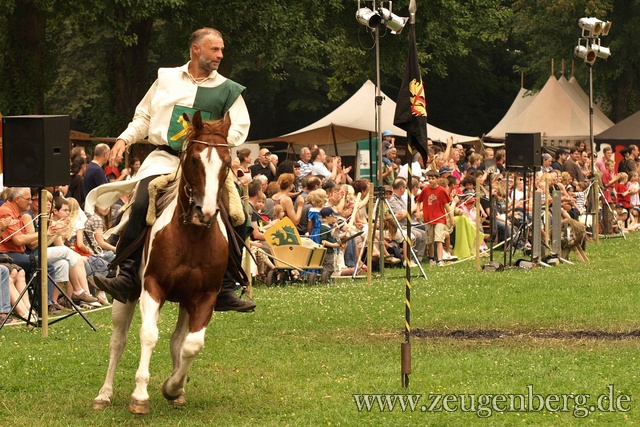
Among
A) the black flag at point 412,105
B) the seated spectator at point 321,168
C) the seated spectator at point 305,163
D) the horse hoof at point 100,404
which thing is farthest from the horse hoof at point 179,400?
the seated spectator at point 305,163

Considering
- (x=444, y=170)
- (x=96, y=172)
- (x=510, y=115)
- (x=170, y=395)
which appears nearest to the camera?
(x=170, y=395)

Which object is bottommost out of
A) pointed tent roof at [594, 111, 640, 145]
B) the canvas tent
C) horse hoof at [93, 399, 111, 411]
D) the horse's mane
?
horse hoof at [93, 399, 111, 411]

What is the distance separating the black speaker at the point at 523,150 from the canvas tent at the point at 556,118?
21.3m

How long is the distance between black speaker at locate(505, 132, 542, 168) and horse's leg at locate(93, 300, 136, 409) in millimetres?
13006

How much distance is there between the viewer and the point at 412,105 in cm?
1100

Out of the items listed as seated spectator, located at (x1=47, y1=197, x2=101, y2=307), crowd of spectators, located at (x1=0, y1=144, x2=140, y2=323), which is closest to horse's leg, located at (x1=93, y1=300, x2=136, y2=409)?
crowd of spectators, located at (x1=0, y1=144, x2=140, y2=323)

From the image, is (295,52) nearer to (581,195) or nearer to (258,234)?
(581,195)

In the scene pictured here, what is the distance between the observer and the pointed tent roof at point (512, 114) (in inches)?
1800

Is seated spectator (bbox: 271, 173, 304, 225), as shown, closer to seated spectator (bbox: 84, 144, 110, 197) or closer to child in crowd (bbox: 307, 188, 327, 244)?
child in crowd (bbox: 307, 188, 327, 244)

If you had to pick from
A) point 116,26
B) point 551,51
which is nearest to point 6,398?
point 116,26

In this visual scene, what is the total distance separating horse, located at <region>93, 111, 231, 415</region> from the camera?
9.40m

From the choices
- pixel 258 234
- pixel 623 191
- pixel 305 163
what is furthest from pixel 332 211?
pixel 623 191

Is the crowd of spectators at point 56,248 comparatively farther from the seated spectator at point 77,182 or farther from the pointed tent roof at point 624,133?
the pointed tent roof at point 624,133

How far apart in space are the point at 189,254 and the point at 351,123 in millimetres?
26275
